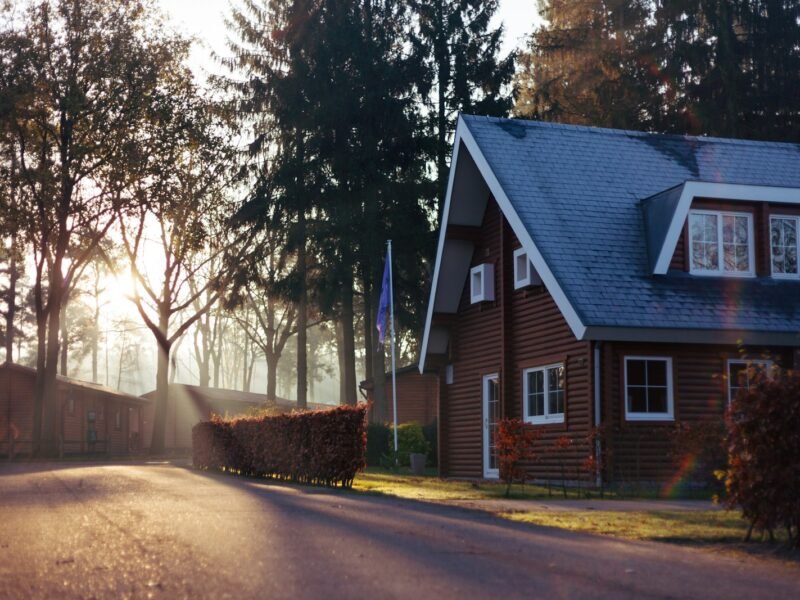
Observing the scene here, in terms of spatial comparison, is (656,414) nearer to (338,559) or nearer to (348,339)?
(338,559)

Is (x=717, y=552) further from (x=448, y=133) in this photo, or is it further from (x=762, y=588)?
(x=448, y=133)

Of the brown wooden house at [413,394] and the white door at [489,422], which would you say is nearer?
the white door at [489,422]

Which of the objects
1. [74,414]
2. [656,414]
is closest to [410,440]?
[656,414]

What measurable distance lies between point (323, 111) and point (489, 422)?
1992 centimetres

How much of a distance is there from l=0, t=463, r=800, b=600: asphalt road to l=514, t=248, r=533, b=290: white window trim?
10927 millimetres

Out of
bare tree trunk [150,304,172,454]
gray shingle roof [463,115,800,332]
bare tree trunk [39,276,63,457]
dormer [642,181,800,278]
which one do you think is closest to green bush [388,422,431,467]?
gray shingle roof [463,115,800,332]

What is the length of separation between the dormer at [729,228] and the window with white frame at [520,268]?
2754mm

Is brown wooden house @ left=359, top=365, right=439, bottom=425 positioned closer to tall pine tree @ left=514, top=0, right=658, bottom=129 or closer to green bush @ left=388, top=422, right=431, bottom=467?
green bush @ left=388, top=422, right=431, bottom=467

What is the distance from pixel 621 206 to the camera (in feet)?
82.1

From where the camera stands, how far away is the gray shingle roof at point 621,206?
22422mm

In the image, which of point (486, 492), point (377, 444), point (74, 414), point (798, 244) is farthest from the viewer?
point (74, 414)

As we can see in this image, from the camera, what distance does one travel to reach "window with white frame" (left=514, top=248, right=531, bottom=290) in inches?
994

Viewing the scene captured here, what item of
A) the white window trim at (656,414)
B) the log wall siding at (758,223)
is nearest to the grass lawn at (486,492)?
the white window trim at (656,414)

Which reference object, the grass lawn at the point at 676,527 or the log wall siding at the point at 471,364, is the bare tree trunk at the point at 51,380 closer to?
the log wall siding at the point at 471,364
